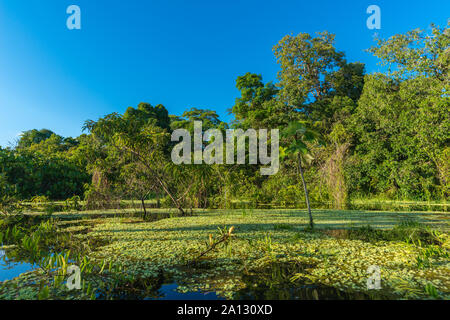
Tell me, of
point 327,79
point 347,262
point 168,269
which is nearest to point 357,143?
point 327,79

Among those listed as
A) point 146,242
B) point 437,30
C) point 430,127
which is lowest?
point 146,242

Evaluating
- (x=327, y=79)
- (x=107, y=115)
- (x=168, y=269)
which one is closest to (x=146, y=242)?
(x=168, y=269)

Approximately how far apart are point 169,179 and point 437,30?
1354 cm

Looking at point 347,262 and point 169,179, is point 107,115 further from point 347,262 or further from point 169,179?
point 347,262

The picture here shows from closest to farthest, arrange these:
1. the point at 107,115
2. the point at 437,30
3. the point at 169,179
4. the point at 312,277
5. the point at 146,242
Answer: the point at 312,277, the point at 146,242, the point at 107,115, the point at 169,179, the point at 437,30

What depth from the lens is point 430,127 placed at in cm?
1132

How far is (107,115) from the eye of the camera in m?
5.87

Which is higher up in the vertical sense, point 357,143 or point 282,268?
point 357,143

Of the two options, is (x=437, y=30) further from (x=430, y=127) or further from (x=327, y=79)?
(x=327, y=79)
